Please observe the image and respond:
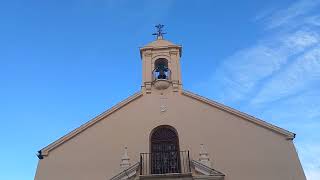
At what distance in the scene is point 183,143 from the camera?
16031mm

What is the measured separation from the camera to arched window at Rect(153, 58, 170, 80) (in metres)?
18.6

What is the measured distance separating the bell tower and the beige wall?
94cm

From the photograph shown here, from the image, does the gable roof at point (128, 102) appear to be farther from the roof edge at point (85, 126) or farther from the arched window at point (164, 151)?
the arched window at point (164, 151)

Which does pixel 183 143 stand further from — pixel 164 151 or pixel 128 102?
pixel 128 102

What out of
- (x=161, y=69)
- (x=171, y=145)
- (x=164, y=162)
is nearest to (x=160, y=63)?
(x=161, y=69)

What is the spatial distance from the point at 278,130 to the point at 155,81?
18.7ft

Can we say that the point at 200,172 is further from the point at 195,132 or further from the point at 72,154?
the point at 72,154

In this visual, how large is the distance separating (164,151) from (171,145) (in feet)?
1.26

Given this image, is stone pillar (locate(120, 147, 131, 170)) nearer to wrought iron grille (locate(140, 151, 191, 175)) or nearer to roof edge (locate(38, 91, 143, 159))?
wrought iron grille (locate(140, 151, 191, 175))

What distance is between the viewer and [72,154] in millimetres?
15969

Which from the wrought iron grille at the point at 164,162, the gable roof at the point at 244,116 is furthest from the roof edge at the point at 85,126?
the wrought iron grille at the point at 164,162

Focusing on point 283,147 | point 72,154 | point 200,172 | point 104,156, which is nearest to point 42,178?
point 72,154

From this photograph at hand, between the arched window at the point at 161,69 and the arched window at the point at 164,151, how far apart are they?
9.53ft

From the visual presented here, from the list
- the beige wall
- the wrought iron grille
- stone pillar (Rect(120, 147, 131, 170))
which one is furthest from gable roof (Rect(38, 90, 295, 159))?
the wrought iron grille
